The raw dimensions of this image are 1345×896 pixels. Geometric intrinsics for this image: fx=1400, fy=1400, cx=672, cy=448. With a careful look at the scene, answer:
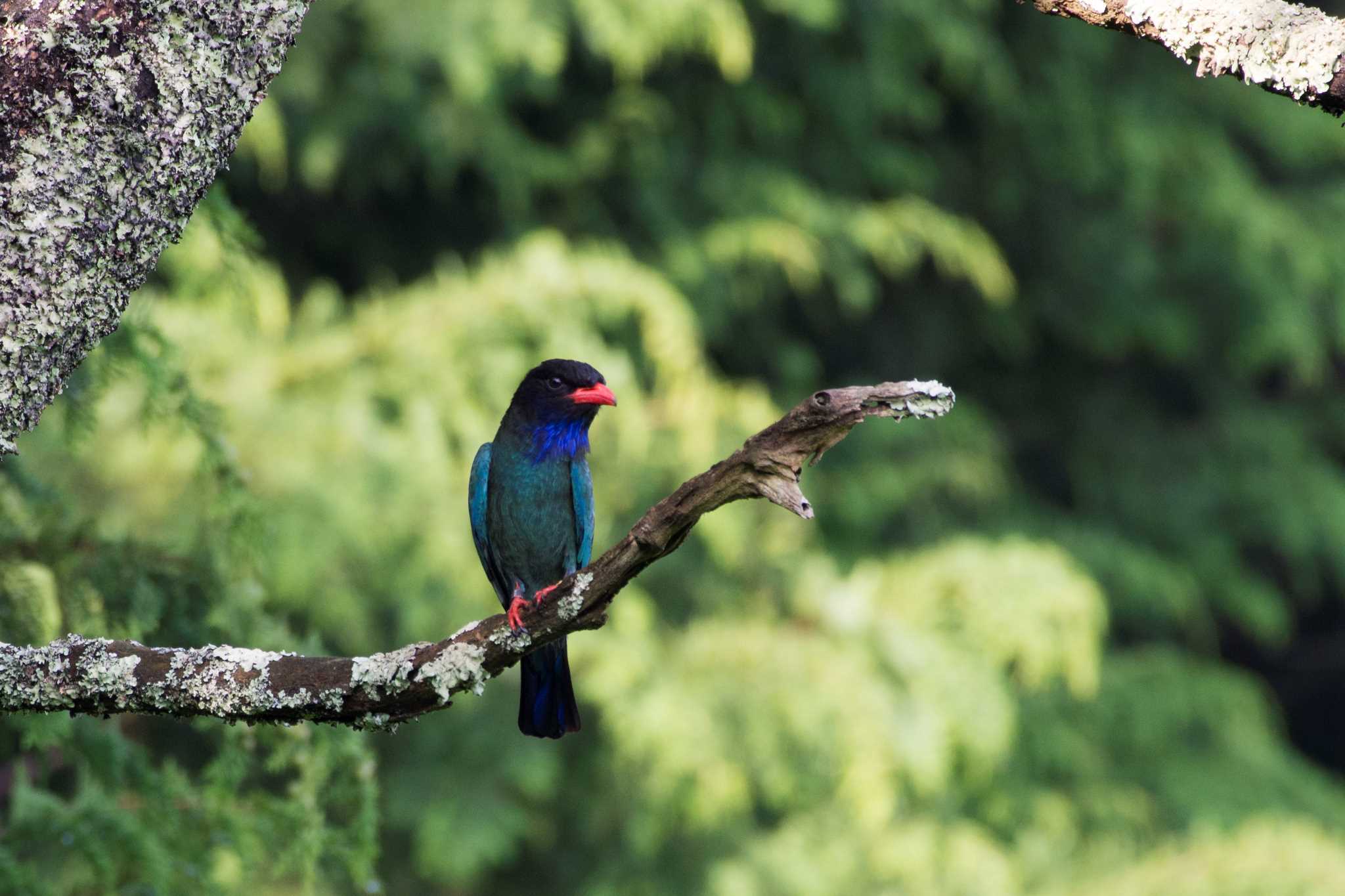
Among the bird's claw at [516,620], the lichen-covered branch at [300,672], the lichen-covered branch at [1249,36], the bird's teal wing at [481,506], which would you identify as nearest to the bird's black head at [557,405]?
the bird's teal wing at [481,506]

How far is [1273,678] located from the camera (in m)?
11.1

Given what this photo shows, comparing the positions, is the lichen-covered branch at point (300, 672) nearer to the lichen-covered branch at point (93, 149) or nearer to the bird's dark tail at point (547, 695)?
the lichen-covered branch at point (93, 149)

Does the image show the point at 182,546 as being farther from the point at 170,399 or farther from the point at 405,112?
the point at 405,112

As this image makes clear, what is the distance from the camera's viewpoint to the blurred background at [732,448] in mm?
3377

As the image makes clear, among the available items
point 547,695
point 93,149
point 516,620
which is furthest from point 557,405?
point 93,149

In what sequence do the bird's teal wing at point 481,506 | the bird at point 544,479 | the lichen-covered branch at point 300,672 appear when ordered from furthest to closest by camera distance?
the bird's teal wing at point 481,506
the bird at point 544,479
the lichen-covered branch at point 300,672

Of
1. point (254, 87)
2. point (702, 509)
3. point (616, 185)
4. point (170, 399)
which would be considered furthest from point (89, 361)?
point (616, 185)

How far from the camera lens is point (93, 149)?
6.76ft

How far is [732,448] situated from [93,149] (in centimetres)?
393

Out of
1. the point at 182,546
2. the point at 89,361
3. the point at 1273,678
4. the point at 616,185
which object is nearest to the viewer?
the point at 89,361

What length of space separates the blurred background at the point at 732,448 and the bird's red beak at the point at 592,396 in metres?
0.79

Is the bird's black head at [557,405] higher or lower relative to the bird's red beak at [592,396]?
higher

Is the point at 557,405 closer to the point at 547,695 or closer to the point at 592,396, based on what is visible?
the point at 592,396

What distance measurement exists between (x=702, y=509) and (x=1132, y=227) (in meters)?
7.02
